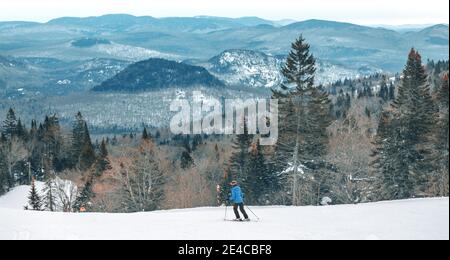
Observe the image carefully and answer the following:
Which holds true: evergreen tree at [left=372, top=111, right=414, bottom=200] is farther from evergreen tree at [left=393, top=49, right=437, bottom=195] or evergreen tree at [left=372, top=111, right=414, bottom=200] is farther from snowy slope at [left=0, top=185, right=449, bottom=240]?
snowy slope at [left=0, top=185, right=449, bottom=240]

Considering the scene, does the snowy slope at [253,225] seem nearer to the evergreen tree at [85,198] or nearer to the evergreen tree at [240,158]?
the evergreen tree at [240,158]

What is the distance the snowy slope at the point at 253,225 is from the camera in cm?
1731

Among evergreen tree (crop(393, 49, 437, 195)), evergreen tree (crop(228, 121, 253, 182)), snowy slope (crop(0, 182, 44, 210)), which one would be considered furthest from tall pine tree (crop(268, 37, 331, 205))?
snowy slope (crop(0, 182, 44, 210))

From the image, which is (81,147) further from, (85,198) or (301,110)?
(301,110)

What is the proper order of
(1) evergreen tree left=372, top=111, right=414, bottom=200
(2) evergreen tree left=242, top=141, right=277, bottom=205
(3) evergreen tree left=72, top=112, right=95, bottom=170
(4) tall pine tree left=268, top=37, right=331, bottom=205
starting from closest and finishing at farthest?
(4) tall pine tree left=268, top=37, right=331, bottom=205
(1) evergreen tree left=372, top=111, right=414, bottom=200
(2) evergreen tree left=242, top=141, right=277, bottom=205
(3) evergreen tree left=72, top=112, right=95, bottom=170

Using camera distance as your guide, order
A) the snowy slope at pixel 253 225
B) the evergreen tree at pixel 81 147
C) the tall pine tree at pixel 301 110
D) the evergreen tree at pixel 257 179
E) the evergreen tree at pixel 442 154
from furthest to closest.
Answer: the evergreen tree at pixel 81 147, the evergreen tree at pixel 257 179, the tall pine tree at pixel 301 110, the evergreen tree at pixel 442 154, the snowy slope at pixel 253 225

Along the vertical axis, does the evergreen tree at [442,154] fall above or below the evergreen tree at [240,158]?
above

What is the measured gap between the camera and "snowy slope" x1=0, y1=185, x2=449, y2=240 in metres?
17.3

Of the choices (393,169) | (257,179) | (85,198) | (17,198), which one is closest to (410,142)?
(393,169)

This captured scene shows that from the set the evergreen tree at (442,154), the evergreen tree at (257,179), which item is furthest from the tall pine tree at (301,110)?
the evergreen tree at (257,179)
